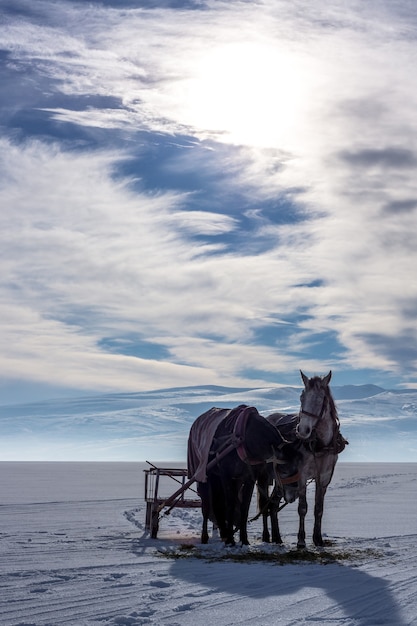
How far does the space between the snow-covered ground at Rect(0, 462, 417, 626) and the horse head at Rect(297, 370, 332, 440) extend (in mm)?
2320

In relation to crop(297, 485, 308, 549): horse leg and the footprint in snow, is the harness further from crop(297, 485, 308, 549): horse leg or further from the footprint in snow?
the footprint in snow

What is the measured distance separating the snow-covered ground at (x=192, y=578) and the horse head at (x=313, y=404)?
2320mm

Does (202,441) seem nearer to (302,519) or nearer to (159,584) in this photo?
(302,519)

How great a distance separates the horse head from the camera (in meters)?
14.7

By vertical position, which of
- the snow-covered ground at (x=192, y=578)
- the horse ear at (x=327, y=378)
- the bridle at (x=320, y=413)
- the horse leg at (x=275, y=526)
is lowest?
the snow-covered ground at (x=192, y=578)

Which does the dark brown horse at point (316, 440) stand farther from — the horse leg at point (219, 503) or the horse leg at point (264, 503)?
the horse leg at point (219, 503)

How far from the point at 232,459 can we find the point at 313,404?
239 centimetres

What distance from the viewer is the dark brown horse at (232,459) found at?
15.5 metres

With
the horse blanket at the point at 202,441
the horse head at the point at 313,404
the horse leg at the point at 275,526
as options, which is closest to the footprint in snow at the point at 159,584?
the horse head at the point at 313,404

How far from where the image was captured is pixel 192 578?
1162cm

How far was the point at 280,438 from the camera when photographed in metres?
15.6

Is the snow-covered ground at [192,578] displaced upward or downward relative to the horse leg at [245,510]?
downward

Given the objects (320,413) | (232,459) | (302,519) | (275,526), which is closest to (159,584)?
(302,519)

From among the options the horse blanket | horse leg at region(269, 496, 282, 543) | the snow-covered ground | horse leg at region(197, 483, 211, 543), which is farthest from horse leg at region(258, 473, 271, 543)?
the horse blanket
